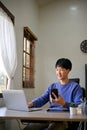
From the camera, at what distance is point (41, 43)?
5758mm

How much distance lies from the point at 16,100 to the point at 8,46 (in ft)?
4.27

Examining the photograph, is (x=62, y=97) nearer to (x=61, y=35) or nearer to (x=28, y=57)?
(x=28, y=57)

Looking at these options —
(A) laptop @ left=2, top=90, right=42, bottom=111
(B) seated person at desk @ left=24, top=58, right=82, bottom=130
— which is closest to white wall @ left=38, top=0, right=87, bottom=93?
(B) seated person at desk @ left=24, top=58, right=82, bottom=130

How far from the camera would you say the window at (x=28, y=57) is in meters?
4.36

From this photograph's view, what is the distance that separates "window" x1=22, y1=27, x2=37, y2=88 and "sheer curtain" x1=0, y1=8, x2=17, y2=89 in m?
0.86

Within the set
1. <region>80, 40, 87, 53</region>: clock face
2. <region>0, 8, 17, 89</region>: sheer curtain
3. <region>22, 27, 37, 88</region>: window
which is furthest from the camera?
A: <region>80, 40, 87, 53</region>: clock face

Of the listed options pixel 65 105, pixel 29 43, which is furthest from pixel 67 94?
pixel 29 43

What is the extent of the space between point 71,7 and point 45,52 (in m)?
1.35

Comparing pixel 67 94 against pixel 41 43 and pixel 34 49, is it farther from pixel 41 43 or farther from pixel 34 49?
pixel 41 43

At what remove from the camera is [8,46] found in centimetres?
334

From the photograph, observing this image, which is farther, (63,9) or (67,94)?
(63,9)

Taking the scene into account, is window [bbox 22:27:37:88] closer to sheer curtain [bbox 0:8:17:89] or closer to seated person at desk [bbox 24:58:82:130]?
sheer curtain [bbox 0:8:17:89]

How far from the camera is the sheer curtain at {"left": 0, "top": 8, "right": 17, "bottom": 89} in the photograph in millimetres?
3167

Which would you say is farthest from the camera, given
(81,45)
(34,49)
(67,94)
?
(81,45)
